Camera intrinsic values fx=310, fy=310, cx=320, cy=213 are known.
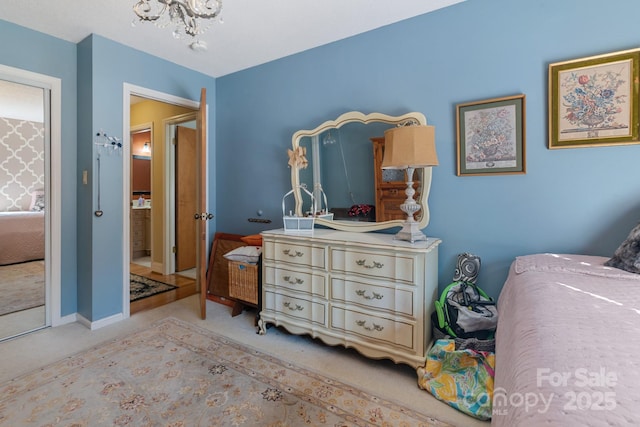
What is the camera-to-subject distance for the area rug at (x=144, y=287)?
11.6 ft

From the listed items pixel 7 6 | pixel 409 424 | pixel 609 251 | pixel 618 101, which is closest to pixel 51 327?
pixel 7 6

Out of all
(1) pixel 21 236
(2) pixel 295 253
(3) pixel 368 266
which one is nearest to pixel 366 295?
(3) pixel 368 266

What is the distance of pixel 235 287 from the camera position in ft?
9.36

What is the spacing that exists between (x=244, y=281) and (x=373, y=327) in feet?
4.17

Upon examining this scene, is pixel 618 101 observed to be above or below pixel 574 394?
above

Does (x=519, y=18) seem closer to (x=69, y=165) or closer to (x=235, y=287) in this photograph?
(x=235, y=287)

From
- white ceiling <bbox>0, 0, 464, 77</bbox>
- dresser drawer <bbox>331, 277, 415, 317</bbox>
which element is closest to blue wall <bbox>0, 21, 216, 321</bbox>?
white ceiling <bbox>0, 0, 464, 77</bbox>

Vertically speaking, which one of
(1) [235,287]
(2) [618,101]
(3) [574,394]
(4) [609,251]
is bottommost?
(1) [235,287]

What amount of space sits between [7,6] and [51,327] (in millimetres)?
2532

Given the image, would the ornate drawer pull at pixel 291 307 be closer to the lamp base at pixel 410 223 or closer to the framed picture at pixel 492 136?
the lamp base at pixel 410 223

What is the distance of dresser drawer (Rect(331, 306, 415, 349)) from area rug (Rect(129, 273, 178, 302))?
8.10 feet

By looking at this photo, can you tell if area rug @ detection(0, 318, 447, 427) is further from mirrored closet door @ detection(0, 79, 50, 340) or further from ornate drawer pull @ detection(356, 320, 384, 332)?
mirrored closet door @ detection(0, 79, 50, 340)

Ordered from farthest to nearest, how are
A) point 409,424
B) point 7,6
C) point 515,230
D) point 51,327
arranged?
point 51,327, point 7,6, point 515,230, point 409,424

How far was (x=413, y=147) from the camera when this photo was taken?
1996 mm
